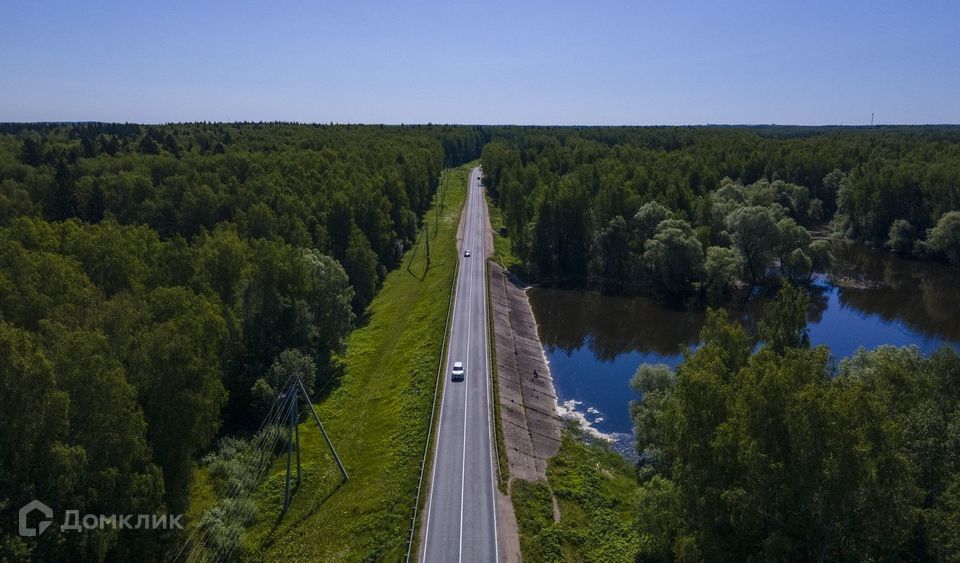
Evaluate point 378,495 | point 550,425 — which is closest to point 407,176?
point 550,425

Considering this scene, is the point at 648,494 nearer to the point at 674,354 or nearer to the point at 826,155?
the point at 674,354

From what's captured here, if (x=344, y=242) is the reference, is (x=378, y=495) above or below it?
below

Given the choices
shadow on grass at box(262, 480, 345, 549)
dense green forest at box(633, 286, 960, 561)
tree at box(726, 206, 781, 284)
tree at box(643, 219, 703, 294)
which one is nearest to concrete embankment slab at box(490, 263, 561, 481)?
dense green forest at box(633, 286, 960, 561)

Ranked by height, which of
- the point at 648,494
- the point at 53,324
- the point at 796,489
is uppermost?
the point at 53,324

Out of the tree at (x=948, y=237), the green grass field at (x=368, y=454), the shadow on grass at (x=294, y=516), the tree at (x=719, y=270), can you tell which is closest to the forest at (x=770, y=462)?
the tree at (x=719, y=270)

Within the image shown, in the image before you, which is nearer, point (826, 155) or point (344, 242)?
point (344, 242)

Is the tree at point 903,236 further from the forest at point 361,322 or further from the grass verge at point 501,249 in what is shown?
the grass verge at point 501,249

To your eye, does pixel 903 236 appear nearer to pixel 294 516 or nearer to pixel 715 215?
pixel 715 215

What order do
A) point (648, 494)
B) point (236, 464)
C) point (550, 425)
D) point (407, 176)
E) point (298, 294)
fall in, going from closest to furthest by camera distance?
point (648, 494)
point (236, 464)
point (550, 425)
point (298, 294)
point (407, 176)
